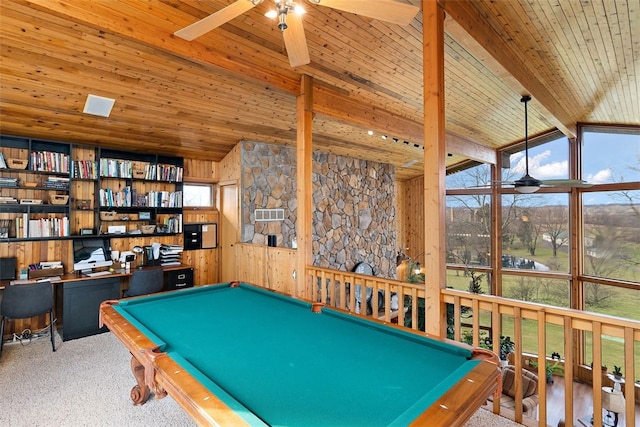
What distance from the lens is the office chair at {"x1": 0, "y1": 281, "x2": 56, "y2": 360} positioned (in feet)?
10.9

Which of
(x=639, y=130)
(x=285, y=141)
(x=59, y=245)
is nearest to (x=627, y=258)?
(x=639, y=130)

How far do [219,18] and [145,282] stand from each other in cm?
348

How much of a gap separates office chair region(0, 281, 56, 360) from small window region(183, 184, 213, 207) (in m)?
2.28

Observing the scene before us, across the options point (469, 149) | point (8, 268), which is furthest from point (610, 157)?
point (8, 268)

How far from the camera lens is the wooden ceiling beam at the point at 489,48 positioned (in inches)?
104

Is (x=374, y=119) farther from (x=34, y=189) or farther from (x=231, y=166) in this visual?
(x=34, y=189)

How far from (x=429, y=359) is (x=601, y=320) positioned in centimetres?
110

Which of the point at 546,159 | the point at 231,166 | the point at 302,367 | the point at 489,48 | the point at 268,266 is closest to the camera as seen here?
the point at 302,367

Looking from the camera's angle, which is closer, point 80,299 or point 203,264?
point 80,299

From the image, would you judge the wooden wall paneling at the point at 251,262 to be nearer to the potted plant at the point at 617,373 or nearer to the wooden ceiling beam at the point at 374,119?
the wooden ceiling beam at the point at 374,119

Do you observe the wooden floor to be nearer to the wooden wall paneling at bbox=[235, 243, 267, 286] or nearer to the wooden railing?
the wooden railing

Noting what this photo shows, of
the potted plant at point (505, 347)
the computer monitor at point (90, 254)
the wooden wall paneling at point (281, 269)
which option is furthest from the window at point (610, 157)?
the computer monitor at point (90, 254)

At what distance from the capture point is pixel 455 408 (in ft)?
3.60

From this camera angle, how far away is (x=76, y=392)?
2.70 metres
